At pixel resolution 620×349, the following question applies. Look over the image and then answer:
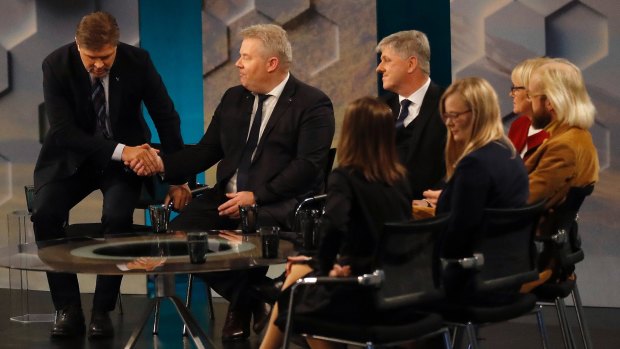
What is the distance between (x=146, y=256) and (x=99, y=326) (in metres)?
1.62

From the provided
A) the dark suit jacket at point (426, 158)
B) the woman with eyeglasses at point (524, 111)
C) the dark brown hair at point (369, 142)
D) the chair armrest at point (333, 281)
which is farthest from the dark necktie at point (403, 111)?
the chair armrest at point (333, 281)

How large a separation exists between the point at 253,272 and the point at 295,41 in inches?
71.2

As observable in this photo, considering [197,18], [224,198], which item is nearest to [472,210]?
[224,198]

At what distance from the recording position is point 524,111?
441 cm

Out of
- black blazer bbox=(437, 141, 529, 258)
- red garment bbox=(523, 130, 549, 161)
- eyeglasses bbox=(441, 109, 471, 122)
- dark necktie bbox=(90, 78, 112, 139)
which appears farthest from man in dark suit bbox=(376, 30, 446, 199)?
dark necktie bbox=(90, 78, 112, 139)

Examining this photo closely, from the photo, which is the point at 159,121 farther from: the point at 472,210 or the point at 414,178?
the point at 472,210

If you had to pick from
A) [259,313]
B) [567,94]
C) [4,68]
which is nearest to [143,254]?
[259,313]

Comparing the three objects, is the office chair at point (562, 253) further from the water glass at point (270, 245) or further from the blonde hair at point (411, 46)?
the blonde hair at point (411, 46)

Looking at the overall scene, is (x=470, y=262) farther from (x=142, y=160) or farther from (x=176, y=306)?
(x=142, y=160)

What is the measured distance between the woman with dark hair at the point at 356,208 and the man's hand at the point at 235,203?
1372 mm

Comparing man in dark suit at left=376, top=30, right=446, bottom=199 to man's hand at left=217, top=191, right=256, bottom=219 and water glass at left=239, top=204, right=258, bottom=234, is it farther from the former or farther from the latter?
water glass at left=239, top=204, right=258, bottom=234

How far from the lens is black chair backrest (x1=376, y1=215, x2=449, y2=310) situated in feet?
9.78

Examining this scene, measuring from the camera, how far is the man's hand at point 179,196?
4.82 metres

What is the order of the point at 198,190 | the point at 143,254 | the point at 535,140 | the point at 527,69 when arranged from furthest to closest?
the point at 198,190 < the point at 527,69 < the point at 535,140 < the point at 143,254
